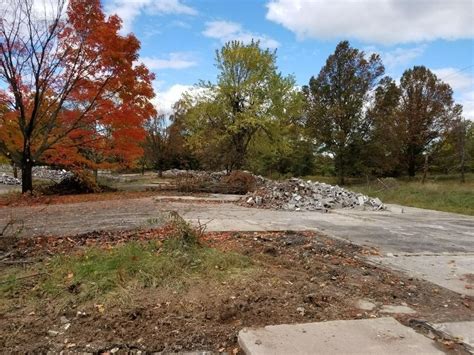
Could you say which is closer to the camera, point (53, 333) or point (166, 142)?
point (53, 333)

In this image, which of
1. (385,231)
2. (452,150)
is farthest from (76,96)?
(452,150)

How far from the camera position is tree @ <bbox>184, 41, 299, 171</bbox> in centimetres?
2875

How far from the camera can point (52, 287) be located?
410 cm

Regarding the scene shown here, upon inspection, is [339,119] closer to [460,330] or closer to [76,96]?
[76,96]

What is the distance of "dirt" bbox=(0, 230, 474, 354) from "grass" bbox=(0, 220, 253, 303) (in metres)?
0.13

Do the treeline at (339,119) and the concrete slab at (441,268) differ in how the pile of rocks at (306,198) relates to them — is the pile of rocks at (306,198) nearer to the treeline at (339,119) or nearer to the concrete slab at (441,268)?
the concrete slab at (441,268)

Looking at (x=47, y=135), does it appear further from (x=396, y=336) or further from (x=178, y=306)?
(x=396, y=336)

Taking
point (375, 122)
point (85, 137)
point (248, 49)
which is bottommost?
point (85, 137)

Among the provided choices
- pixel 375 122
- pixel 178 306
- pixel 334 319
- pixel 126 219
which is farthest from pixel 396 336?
pixel 375 122

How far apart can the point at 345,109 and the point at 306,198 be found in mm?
21833

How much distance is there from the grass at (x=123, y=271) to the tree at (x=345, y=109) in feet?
103

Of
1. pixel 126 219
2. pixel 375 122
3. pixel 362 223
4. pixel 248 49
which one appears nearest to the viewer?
pixel 126 219

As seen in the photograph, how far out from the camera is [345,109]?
35469 millimetres

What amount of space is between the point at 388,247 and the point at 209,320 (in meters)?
4.91
